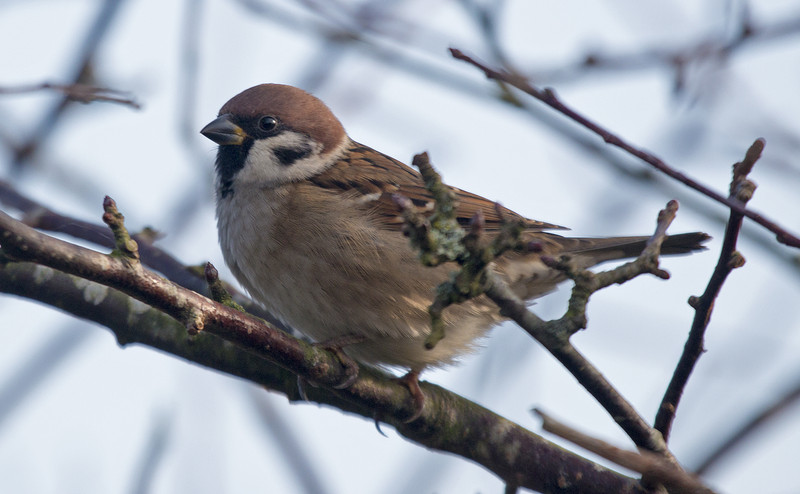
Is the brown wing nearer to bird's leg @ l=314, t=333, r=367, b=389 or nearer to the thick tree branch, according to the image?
bird's leg @ l=314, t=333, r=367, b=389

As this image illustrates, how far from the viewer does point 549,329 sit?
80.0 inches

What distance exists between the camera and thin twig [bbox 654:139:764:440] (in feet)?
6.46

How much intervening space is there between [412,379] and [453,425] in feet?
0.75

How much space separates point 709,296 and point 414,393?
1.20 meters

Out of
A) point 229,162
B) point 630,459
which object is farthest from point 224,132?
point 630,459

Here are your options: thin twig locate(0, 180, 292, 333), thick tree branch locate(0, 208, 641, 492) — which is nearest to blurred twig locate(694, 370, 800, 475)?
thick tree branch locate(0, 208, 641, 492)

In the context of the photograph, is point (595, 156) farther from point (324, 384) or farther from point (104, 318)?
point (104, 318)

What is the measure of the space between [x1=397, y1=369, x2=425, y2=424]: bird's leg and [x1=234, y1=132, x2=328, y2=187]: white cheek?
111 cm

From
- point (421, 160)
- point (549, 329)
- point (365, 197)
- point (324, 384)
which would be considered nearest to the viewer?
point (421, 160)

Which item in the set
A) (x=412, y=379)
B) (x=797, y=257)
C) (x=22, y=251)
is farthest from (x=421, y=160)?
(x=797, y=257)

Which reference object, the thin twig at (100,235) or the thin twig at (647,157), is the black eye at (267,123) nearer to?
the thin twig at (100,235)

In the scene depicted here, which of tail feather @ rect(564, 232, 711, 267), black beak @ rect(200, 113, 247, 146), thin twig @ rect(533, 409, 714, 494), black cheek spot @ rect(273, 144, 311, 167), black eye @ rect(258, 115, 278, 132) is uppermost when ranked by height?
tail feather @ rect(564, 232, 711, 267)

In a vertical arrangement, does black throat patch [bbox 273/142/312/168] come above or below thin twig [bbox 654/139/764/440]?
above

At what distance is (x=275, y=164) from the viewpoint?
12.6 ft
